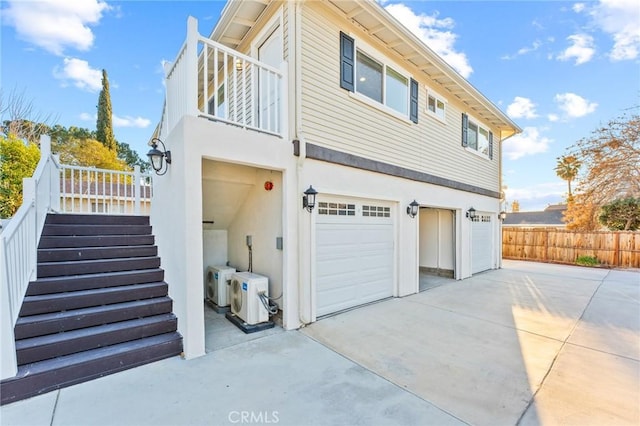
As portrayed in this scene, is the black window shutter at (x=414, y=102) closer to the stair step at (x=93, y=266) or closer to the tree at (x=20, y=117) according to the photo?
the stair step at (x=93, y=266)

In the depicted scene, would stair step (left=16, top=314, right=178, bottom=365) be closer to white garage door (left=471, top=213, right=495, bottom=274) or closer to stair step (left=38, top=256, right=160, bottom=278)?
stair step (left=38, top=256, right=160, bottom=278)

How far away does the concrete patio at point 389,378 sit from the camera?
2.33 meters

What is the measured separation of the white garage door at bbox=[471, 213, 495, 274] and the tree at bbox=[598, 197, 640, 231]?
7.13 metres

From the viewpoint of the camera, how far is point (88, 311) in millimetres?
3299

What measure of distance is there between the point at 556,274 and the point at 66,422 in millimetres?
12346

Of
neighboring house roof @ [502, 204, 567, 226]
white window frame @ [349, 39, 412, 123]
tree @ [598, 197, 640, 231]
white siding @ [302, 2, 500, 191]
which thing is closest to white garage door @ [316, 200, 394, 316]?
white siding @ [302, 2, 500, 191]

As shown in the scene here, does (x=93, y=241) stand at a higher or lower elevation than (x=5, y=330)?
higher

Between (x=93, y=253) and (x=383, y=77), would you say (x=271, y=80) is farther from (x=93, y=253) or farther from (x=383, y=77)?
(x=93, y=253)

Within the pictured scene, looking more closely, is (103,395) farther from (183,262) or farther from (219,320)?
(219,320)

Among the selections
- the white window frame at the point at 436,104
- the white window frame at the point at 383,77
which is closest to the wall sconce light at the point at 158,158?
the white window frame at the point at 383,77

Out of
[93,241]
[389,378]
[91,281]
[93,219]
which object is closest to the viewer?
[389,378]

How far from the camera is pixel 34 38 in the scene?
1000 cm

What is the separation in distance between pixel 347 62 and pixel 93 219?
209 inches

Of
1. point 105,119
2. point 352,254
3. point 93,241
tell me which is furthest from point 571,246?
point 105,119
